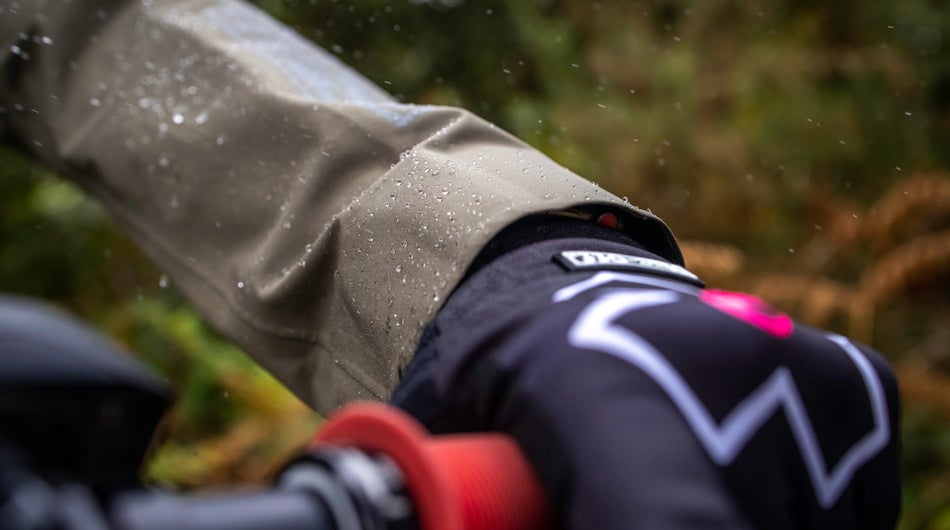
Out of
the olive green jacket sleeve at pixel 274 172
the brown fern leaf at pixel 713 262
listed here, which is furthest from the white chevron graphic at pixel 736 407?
the brown fern leaf at pixel 713 262

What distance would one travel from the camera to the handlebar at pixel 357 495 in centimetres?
29

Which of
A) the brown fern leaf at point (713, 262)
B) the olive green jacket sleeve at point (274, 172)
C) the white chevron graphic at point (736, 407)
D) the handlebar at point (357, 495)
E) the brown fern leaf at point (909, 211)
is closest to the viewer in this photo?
the handlebar at point (357, 495)

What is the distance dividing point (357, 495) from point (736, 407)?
0.18 m

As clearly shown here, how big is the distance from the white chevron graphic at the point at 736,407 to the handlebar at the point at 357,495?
0.07 m

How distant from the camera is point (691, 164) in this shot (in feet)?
6.95

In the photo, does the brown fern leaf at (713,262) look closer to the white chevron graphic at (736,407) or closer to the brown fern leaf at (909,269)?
the brown fern leaf at (909,269)

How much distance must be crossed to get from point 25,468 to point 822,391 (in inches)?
13.4

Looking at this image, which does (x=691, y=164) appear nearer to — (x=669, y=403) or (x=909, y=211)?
(x=909, y=211)

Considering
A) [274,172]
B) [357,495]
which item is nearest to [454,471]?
[357,495]

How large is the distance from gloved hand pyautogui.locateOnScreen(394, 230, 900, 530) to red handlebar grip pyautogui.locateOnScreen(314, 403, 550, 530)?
0.01m

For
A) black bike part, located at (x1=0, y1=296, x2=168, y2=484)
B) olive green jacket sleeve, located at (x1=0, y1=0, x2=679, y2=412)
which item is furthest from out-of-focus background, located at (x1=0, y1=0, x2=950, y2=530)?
black bike part, located at (x1=0, y1=296, x2=168, y2=484)

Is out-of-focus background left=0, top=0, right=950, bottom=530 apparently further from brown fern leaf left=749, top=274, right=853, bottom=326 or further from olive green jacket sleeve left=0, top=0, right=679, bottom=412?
olive green jacket sleeve left=0, top=0, right=679, bottom=412

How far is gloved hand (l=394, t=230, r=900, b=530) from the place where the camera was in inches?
15.3

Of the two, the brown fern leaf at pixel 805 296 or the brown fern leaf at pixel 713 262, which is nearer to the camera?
the brown fern leaf at pixel 713 262
